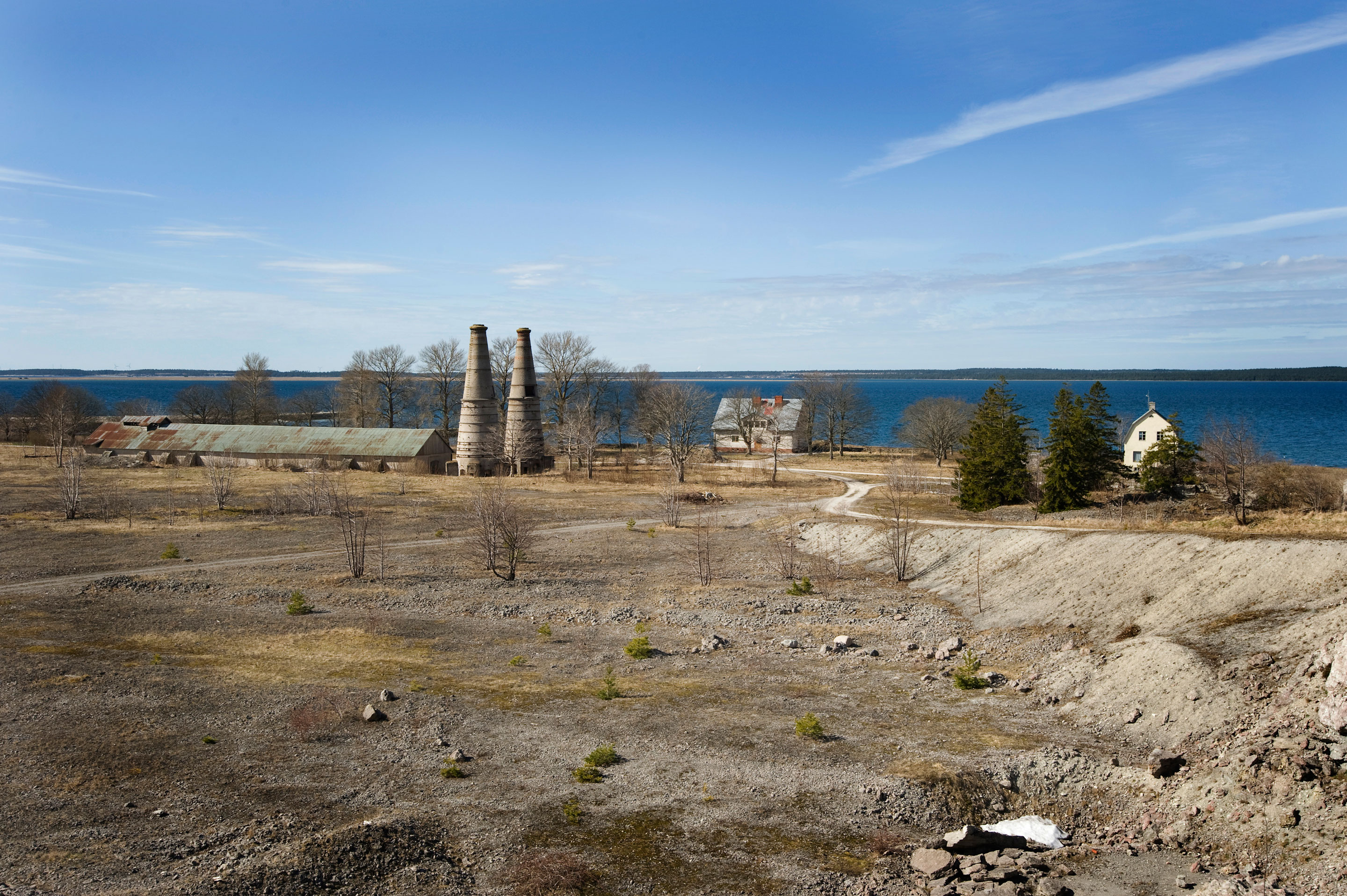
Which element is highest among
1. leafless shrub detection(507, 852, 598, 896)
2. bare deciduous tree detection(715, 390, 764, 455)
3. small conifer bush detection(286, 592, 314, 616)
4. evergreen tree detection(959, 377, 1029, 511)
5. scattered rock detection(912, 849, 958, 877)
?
bare deciduous tree detection(715, 390, 764, 455)

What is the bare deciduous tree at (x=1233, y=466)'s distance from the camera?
3731cm

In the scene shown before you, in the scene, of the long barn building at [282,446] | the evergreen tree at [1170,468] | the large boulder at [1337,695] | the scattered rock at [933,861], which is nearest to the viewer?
the scattered rock at [933,861]

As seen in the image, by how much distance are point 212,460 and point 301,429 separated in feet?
60.6

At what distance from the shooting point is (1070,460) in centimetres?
4097

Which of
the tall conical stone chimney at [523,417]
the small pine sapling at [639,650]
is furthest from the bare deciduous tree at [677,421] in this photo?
the small pine sapling at [639,650]

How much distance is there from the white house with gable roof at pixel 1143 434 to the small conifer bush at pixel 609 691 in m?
46.9

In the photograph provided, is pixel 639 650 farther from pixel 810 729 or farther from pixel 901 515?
pixel 901 515

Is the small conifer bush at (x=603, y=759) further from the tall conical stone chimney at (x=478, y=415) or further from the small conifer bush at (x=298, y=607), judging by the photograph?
the tall conical stone chimney at (x=478, y=415)

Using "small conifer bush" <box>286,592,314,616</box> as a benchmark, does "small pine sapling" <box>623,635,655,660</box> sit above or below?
below

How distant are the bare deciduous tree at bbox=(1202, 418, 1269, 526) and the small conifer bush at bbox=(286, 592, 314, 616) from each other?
3867 cm

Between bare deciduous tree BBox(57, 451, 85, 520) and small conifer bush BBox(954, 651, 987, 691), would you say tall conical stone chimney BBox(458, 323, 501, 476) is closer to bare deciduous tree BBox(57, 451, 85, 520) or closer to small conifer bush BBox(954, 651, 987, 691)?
bare deciduous tree BBox(57, 451, 85, 520)

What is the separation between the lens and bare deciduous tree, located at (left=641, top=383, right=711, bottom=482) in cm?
6719

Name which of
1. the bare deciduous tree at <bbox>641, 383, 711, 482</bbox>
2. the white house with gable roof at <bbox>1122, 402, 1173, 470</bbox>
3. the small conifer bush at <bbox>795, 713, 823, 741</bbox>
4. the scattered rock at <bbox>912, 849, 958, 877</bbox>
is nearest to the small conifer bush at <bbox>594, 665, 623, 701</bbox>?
the small conifer bush at <bbox>795, 713, 823, 741</bbox>

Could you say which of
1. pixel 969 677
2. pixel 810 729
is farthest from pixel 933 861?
pixel 969 677
